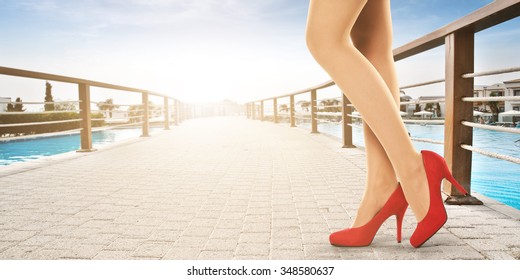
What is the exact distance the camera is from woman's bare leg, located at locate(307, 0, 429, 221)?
1063mm

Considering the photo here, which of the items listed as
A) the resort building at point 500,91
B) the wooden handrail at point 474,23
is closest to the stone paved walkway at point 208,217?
the wooden handrail at point 474,23

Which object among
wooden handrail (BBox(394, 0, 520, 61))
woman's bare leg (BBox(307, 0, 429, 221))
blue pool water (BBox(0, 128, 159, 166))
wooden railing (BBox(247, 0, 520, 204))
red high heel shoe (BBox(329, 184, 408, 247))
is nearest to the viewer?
woman's bare leg (BBox(307, 0, 429, 221))

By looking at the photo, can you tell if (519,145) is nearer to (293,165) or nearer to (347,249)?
(293,165)

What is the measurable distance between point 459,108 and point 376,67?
949 millimetres

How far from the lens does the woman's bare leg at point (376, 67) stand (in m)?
1.22

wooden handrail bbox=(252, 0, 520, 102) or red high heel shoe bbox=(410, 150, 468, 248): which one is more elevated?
wooden handrail bbox=(252, 0, 520, 102)

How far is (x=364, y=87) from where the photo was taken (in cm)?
107

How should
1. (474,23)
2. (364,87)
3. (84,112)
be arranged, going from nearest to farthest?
1. (364,87)
2. (474,23)
3. (84,112)

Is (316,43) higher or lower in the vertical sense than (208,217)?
higher

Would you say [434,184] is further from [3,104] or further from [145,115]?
[145,115]

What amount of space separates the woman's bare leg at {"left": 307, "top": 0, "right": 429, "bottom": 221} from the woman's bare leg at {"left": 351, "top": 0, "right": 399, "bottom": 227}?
12cm

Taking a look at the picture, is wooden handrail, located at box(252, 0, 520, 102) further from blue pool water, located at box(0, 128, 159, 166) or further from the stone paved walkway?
blue pool water, located at box(0, 128, 159, 166)

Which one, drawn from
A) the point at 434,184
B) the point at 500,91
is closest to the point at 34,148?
the point at 434,184

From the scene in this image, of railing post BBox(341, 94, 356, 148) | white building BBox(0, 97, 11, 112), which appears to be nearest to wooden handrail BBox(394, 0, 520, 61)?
railing post BBox(341, 94, 356, 148)
